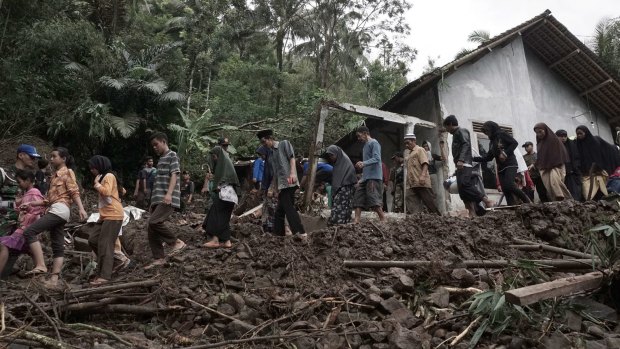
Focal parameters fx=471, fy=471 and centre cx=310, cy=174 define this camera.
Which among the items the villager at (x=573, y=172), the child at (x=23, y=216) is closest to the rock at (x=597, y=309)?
the villager at (x=573, y=172)

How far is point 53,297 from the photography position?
3.77 meters

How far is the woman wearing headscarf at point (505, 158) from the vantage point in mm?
6852

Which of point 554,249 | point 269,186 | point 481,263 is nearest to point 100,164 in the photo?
point 269,186

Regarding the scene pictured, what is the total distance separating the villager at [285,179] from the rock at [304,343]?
2.28 m

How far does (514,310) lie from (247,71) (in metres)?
21.1

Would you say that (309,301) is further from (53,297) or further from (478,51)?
(478,51)

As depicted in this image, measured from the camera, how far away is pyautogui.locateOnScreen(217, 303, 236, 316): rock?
404 centimetres

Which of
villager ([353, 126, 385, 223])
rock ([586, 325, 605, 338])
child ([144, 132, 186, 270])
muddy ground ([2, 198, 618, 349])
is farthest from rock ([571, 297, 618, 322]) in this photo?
child ([144, 132, 186, 270])

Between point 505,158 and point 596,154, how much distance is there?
6.13 feet

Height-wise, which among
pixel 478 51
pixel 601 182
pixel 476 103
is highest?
pixel 478 51

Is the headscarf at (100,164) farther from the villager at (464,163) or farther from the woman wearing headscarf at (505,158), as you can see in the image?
the woman wearing headscarf at (505,158)

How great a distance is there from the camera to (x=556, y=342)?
3176 millimetres

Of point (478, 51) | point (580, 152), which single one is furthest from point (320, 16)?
point (580, 152)

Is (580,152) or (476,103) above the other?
(476,103)
